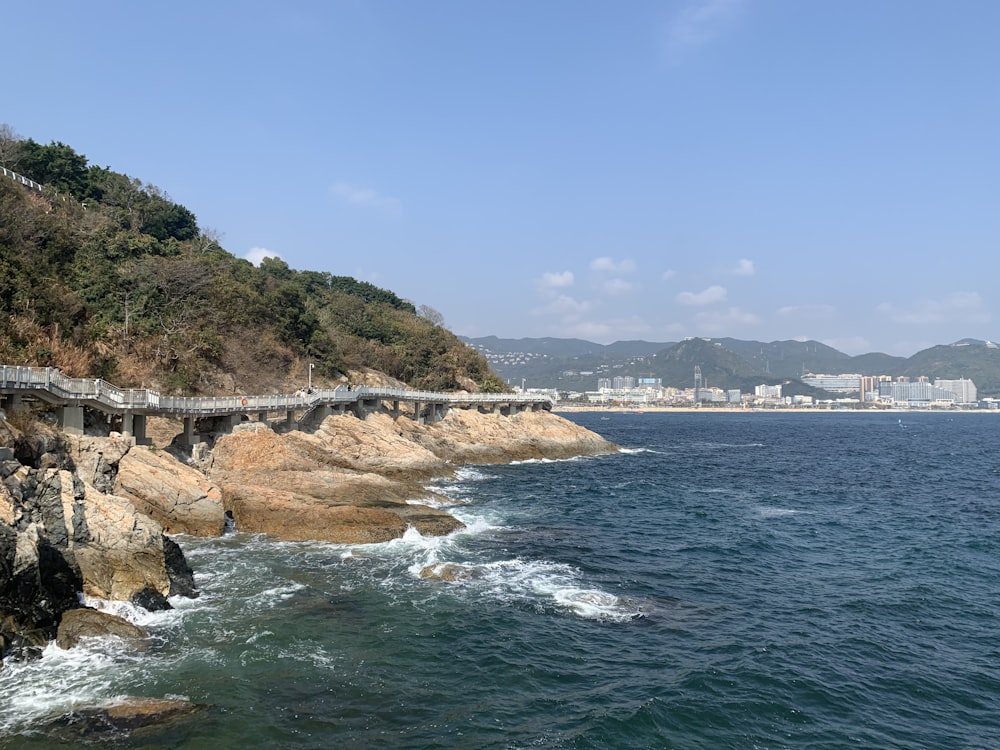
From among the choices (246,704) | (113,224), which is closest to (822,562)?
(246,704)

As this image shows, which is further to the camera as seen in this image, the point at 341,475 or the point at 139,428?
the point at 341,475

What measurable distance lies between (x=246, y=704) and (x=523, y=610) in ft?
29.8

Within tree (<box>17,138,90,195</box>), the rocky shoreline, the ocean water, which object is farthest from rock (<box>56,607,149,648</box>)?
tree (<box>17,138,90,195</box>)

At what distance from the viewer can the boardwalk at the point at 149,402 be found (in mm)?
28844

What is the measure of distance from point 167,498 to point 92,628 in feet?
39.8

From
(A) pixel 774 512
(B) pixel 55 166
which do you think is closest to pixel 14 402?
(A) pixel 774 512

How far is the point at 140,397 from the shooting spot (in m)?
34.5

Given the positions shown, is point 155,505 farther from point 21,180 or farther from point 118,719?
point 21,180

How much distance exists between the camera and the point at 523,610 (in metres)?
21.5

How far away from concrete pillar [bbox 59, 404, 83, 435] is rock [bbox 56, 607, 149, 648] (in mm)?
14737

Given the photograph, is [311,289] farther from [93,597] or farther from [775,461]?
[93,597]

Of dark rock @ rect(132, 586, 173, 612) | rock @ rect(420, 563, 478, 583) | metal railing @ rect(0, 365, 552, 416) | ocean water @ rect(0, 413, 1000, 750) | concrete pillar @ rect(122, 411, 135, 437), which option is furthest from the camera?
concrete pillar @ rect(122, 411, 135, 437)

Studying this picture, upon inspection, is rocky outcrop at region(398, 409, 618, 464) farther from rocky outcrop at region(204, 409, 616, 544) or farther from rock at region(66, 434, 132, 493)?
rock at region(66, 434, 132, 493)

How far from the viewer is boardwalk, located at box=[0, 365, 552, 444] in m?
28.8
